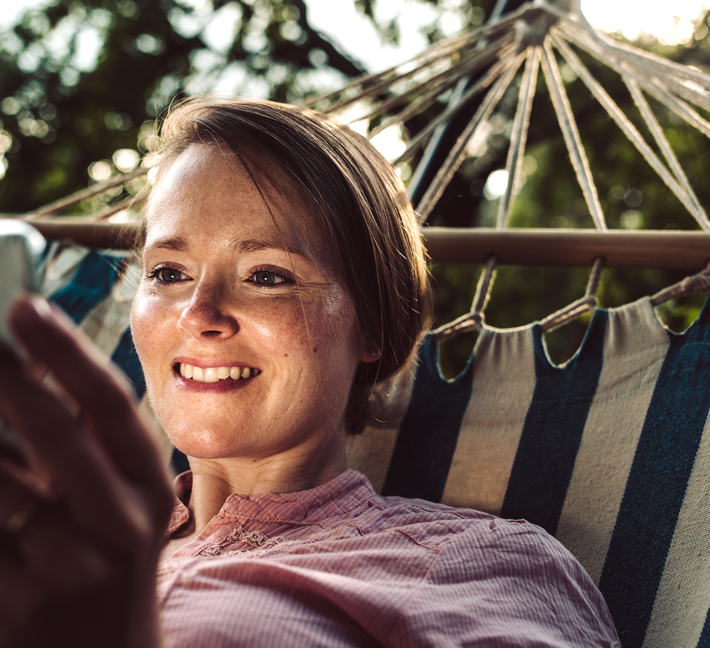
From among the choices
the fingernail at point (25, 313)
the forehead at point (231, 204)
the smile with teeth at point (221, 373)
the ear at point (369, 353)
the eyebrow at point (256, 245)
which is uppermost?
the fingernail at point (25, 313)

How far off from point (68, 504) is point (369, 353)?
0.90 metres

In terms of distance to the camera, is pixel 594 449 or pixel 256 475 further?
pixel 594 449

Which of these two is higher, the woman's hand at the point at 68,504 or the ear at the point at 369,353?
the woman's hand at the point at 68,504

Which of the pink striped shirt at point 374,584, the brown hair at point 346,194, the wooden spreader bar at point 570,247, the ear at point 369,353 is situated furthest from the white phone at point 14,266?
the wooden spreader bar at point 570,247

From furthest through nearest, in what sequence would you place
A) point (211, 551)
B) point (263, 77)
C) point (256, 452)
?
point (263, 77)
point (256, 452)
point (211, 551)

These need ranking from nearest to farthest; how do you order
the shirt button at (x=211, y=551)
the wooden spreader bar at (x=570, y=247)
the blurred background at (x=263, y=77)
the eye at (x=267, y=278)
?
the shirt button at (x=211, y=551) < the eye at (x=267, y=278) < the wooden spreader bar at (x=570, y=247) < the blurred background at (x=263, y=77)

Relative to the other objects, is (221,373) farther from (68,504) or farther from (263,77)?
(263,77)

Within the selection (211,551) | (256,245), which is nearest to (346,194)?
(256,245)

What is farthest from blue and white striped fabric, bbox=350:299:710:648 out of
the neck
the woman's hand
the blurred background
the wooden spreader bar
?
the blurred background

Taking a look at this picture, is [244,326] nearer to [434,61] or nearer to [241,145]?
[241,145]

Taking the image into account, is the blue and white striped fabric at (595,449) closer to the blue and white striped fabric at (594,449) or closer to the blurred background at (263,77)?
the blue and white striped fabric at (594,449)

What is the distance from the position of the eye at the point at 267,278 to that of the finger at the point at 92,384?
63 centimetres

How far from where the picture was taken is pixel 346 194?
1.20 metres

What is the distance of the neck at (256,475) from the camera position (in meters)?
1.20
